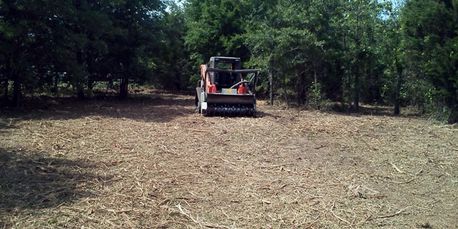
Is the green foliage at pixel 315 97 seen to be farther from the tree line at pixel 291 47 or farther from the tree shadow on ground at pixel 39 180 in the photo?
the tree shadow on ground at pixel 39 180

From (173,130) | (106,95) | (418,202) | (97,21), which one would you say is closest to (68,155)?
(173,130)

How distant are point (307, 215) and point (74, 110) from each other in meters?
12.9

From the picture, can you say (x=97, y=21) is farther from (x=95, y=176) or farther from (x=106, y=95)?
(x=95, y=176)

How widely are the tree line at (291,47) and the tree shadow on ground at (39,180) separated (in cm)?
747

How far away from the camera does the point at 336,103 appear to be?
20797 millimetres

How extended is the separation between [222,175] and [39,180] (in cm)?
291

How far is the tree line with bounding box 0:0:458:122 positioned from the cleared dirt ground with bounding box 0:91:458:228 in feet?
11.2

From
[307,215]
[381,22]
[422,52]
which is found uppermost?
[381,22]

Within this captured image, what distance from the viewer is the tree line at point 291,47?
15.4 m

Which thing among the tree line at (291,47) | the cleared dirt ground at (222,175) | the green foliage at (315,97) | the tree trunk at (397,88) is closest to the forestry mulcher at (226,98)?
the cleared dirt ground at (222,175)

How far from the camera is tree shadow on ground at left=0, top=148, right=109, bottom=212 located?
5965 millimetres

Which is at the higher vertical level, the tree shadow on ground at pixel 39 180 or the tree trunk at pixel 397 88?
the tree trunk at pixel 397 88

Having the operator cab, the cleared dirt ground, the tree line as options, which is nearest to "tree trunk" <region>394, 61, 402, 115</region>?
the tree line

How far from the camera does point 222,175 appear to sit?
784cm
